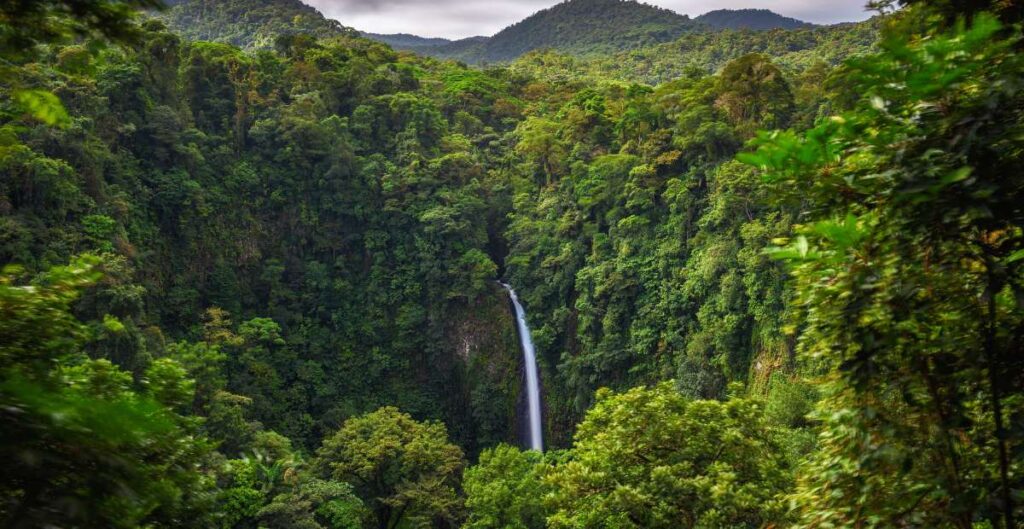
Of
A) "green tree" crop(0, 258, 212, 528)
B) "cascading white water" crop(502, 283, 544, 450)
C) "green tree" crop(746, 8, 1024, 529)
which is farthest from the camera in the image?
"cascading white water" crop(502, 283, 544, 450)

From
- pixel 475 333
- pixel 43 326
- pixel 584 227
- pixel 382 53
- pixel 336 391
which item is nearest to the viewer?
pixel 43 326

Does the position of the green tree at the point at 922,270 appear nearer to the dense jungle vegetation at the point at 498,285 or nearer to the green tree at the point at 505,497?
the dense jungle vegetation at the point at 498,285

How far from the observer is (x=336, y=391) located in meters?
21.7

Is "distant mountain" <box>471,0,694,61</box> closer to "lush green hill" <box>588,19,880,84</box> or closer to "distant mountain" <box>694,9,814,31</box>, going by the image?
"lush green hill" <box>588,19,880,84</box>

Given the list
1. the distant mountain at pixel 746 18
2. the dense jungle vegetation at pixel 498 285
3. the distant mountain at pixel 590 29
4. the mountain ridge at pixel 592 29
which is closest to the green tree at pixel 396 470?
the dense jungle vegetation at pixel 498 285

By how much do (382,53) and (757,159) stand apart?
35262mm

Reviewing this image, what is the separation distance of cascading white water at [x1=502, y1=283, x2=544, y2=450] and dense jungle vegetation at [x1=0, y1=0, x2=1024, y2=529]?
525 millimetres

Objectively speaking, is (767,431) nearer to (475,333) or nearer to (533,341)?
(533,341)

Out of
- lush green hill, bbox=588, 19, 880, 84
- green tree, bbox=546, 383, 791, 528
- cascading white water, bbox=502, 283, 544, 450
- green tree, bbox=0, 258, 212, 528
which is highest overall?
lush green hill, bbox=588, 19, 880, 84

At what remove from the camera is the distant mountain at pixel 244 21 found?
142 feet

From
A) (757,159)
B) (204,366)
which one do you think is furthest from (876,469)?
(204,366)

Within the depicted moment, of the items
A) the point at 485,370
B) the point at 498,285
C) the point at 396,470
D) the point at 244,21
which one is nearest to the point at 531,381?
the point at 485,370

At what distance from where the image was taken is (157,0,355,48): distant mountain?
142 feet

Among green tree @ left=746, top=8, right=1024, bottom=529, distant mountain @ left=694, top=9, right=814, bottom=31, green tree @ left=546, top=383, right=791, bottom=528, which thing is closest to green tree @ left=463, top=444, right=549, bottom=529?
green tree @ left=546, top=383, right=791, bottom=528
